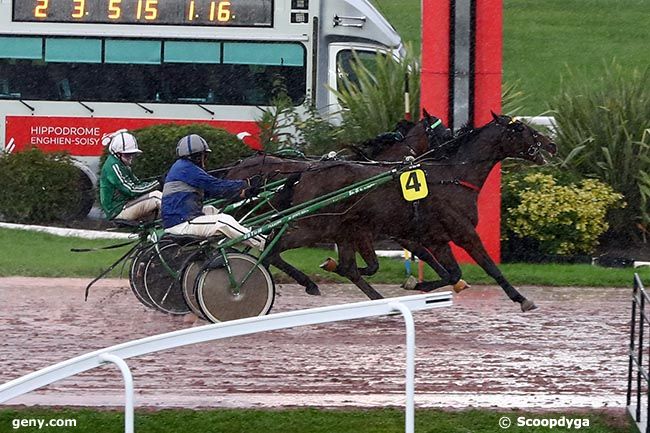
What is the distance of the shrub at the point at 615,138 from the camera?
50.9 feet

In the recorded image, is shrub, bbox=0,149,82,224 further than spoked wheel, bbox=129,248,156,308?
Yes

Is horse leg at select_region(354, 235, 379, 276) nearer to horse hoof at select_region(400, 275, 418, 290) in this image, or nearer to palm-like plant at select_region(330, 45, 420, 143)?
horse hoof at select_region(400, 275, 418, 290)

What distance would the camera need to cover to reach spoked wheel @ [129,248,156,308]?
11.1m

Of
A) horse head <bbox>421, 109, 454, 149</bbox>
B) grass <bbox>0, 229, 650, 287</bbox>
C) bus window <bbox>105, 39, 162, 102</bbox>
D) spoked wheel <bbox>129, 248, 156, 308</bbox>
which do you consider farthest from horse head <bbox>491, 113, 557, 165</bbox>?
bus window <bbox>105, 39, 162, 102</bbox>

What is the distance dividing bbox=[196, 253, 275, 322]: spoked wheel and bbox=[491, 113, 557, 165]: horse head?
261 centimetres

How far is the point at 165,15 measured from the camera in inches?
715

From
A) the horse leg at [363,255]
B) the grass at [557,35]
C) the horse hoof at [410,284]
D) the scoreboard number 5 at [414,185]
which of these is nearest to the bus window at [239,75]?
the horse hoof at [410,284]

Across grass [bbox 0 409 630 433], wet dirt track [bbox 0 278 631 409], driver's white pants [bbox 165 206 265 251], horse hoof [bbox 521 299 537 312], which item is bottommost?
grass [bbox 0 409 630 433]

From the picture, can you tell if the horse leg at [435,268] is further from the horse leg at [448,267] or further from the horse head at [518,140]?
the horse head at [518,140]

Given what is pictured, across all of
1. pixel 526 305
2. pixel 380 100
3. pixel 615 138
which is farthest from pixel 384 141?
pixel 615 138

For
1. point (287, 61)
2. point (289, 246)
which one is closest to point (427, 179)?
point (289, 246)

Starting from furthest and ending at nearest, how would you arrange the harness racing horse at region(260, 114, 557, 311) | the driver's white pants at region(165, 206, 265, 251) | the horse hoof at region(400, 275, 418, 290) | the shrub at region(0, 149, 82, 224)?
the shrub at region(0, 149, 82, 224), the horse hoof at region(400, 275, 418, 290), the harness racing horse at region(260, 114, 557, 311), the driver's white pants at region(165, 206, 265, 251)

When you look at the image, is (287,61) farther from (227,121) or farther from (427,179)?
(427,179)

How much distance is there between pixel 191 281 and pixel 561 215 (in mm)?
5571
